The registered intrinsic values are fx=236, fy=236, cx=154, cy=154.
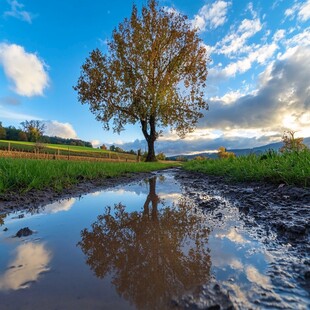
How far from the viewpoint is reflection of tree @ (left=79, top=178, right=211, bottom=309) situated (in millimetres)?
1033

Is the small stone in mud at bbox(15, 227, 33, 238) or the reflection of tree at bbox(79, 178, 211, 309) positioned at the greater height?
the small stone in mud at bbox(15, 227, 33, 238)

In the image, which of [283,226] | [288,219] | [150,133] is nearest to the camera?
[283,226]

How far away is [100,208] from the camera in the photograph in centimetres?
285

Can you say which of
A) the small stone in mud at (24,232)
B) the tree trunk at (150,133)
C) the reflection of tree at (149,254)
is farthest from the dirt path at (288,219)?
the tree trunk at (150,133)

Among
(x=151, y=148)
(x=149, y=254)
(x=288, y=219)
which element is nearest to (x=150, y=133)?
(x=151, y=148)

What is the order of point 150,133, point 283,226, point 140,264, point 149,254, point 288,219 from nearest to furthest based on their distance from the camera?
point 140,264 < point 149,254 < point 283,226 < point 288,219 < point 150,133

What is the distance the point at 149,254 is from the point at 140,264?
0.15 metres

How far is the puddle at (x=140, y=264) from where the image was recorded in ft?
3.13

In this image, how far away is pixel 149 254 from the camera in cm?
144

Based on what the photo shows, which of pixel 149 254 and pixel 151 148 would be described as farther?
pixel 151 148

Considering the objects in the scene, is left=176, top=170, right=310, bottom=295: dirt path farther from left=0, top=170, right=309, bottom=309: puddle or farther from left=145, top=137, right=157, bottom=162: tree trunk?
left=145, top=137, right=157, bottom=162: tree trunk

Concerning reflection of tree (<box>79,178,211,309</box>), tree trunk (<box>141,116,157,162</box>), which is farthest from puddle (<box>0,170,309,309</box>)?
tree trunk (<box>141,116,157,162</box>)

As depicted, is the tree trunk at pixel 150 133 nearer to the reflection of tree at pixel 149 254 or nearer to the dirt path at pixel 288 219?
the dirt path at pixel 288 219

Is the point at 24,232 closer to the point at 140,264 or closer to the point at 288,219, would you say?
the point at 140,264
